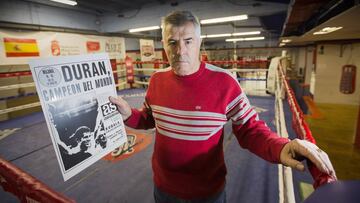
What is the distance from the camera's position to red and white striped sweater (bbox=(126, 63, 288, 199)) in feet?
3.50

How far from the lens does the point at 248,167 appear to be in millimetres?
2568

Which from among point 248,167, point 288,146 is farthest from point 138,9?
point 288,146

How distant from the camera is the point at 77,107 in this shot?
0.88m

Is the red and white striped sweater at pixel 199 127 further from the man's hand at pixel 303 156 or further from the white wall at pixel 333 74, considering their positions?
the white wall at pixel 333 74

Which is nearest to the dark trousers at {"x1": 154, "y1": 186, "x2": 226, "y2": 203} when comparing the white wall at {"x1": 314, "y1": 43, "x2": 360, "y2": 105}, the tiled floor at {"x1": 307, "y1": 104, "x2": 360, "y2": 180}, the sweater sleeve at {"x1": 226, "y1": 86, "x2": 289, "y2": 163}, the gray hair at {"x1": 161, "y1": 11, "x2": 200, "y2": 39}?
the sweater sleeve at {"x1": 226, "y1": 86, "x2": 289, "y2": 163}

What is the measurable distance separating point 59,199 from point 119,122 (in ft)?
1.77

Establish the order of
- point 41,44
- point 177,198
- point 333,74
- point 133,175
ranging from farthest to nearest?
1. point 333,74
2. point 41,44
3. point 133,175
4. point 177,198

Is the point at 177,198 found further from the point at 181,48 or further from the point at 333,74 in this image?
the point at 333,74

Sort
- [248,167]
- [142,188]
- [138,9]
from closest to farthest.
Answer: [142,188], [248,167], [138,9]

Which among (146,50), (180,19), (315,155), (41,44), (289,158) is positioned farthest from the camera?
(146,50)

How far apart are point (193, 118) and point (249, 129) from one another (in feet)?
0.94

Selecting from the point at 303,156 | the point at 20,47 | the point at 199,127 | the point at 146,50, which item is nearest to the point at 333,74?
the point at 146,50

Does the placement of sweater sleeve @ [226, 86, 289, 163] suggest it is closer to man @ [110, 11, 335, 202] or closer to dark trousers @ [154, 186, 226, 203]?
man @ [110, 11, 335, 202]

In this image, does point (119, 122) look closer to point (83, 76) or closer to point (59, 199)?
point (83, 76)
